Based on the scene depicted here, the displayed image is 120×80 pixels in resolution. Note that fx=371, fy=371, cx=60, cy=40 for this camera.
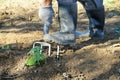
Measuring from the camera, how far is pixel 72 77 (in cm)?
380

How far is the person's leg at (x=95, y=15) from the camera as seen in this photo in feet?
15.3

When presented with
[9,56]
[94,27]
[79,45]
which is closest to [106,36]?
[94,27]

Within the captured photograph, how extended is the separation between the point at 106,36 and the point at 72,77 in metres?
Result: 1.47

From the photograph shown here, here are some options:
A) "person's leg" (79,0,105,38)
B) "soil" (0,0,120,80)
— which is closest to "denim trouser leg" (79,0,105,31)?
"person's leg" (79,0,105,38)

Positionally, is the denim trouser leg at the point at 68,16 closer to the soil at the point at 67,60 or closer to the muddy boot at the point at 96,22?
the soil at the point at 67,60

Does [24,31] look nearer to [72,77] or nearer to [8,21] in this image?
[8,21]

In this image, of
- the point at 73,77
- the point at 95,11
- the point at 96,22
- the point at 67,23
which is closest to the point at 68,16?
the point at 67,23

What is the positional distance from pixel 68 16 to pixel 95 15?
0.55m

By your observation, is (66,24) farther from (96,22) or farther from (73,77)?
(73,77)

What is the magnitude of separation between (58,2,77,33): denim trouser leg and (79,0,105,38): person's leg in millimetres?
342

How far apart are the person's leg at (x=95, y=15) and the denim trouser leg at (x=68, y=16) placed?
342mm

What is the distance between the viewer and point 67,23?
438 cm

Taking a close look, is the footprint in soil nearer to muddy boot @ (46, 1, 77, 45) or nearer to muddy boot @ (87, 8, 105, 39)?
muddy boot @ (46, 1, 77, 45)

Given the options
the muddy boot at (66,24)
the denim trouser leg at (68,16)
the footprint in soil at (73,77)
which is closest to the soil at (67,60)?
the footprint in soil at (73,77)
